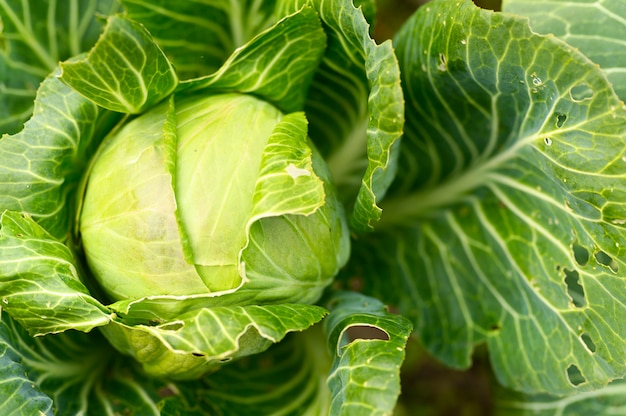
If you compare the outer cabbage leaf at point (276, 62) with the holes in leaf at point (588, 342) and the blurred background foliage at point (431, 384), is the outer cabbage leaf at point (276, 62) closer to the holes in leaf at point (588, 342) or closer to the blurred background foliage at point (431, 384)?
the holes in leaf at point (588, 342)

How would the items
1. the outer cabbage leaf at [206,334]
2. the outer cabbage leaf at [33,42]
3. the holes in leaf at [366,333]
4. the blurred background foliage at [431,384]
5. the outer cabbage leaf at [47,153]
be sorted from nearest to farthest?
1. the outer cabbage leaf at [206,334]
2. the outer cabbage leaf at [47,153]
3. the outer cabbage leaf at [33,42]
4. the blurred background foliage at [431,384]
5. the holes in leaf at [366,333]

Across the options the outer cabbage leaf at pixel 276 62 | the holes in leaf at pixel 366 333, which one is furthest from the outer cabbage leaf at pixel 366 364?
the holes in leaf at pixel 366 333

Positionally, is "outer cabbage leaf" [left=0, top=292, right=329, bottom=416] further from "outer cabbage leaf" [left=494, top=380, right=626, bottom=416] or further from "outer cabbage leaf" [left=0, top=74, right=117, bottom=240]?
"outer cabbage leaf" [left=494, top=380, right=626, bottom=416]

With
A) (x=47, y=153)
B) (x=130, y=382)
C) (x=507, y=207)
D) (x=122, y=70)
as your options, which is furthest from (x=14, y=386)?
(x=507, y=207)

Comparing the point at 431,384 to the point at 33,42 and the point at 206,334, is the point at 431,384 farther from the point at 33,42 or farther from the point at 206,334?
the point at 33,42

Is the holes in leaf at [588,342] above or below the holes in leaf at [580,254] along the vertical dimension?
below
